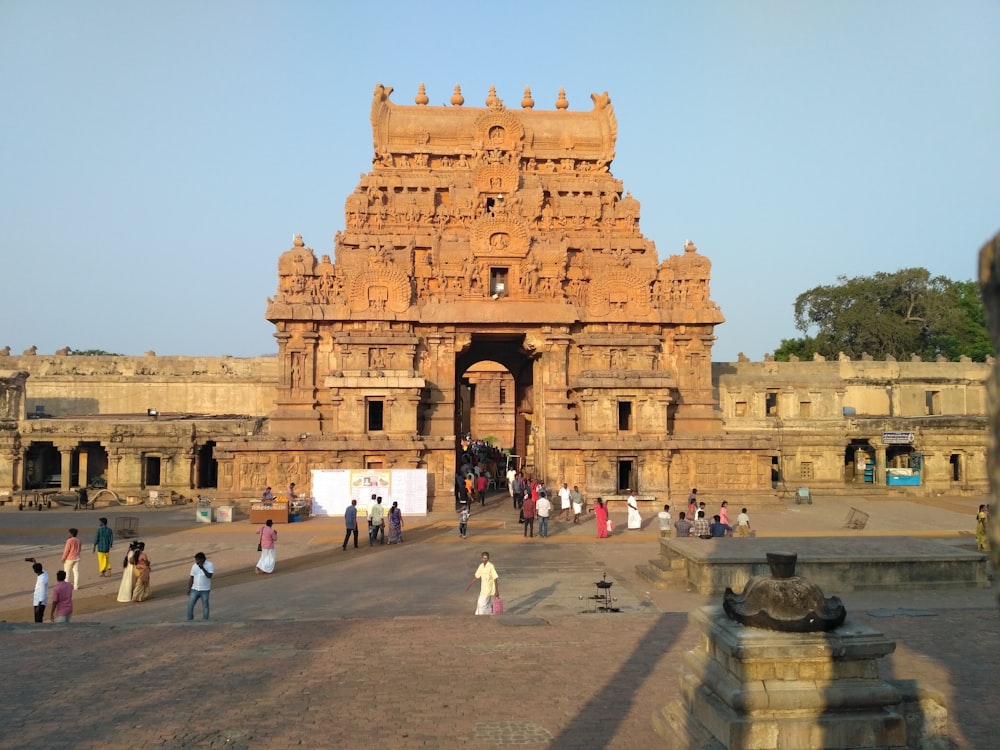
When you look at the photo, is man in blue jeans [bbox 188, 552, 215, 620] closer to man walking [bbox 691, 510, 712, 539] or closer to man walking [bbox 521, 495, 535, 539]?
man walking [bbox 521, 495, 535, 539]

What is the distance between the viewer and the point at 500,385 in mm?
60375

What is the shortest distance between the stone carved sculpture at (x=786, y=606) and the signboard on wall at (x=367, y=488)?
19.4m

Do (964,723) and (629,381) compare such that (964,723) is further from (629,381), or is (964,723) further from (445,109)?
(445,109)

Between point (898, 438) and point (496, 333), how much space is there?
64.0ft

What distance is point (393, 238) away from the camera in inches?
1330

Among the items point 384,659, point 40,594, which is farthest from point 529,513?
point 40,594

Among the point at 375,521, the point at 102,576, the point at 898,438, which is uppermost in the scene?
the point at 898,438

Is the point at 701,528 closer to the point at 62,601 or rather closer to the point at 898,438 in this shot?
the point at 62,601

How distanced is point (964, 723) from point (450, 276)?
84.3 ft

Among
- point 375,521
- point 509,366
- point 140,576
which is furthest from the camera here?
point 509,366

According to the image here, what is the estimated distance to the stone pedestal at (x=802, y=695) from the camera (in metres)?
6.29

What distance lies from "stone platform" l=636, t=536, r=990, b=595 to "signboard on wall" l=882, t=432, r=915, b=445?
20.9m

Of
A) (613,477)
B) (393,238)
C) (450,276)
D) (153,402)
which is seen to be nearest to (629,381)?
(613,477)

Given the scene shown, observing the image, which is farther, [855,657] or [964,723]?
[964,723]
